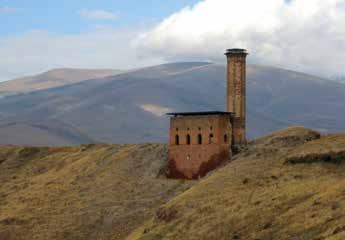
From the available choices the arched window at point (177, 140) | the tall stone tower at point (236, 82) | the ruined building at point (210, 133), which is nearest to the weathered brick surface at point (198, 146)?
the ruined building at point (210, 133)

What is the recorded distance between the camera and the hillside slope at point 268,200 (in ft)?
155

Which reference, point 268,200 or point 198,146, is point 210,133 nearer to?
point 198,146

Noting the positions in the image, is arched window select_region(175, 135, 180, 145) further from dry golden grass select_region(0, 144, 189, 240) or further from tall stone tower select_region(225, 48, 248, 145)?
tall stone tower select_region(225, 48, 248, 145)

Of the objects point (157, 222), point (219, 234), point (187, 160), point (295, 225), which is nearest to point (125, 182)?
point (187, 160)

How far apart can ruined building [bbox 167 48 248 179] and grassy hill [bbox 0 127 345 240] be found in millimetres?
1848

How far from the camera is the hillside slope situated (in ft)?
155

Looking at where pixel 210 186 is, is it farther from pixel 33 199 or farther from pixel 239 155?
pixel 33 199

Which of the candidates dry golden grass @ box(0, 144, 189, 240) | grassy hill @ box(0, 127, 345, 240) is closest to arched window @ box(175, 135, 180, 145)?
grassy hill @ box(0, 127, 345, 240)

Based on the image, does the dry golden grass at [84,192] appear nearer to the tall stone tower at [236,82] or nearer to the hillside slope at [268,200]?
the hillside slope at [268,200]

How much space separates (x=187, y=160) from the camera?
76.1 m

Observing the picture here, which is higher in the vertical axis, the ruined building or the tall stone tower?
the tall stone tower

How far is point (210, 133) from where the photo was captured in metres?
75.1

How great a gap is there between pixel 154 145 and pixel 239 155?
15.2 metres

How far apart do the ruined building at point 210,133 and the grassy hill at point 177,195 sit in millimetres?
1848
